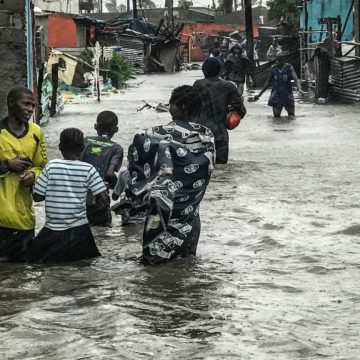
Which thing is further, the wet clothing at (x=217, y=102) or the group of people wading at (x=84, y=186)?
the wet clothing at (x=217, y=102)

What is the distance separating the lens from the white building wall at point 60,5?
63.6 meters

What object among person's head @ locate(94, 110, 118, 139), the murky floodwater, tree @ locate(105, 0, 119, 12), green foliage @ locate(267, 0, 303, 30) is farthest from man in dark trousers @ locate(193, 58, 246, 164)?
tree @ locate(105, 0, 119, 12)

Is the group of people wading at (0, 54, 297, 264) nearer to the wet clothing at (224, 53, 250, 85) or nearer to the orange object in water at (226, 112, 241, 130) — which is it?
the orange object in water at (226, 112, 241, 130)

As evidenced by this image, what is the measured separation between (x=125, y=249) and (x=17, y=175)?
4.55 feet

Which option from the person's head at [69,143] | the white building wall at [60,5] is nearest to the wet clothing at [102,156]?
the person's head at [69,143]

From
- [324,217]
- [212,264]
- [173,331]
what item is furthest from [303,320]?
[324,217]

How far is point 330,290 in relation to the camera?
590cm

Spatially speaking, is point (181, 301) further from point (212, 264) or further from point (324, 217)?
point (324, 217)

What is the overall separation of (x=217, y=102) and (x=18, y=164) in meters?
5.29

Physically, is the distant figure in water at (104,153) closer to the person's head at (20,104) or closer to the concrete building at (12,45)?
the person's head at (20,104)

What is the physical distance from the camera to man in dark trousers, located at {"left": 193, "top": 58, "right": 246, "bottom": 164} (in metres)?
11.0

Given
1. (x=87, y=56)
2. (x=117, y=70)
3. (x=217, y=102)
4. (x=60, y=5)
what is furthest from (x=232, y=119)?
(x=60, y=5)

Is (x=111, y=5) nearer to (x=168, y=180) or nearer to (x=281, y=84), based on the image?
(x=281, y=84)

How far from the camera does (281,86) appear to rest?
18.8 metres
